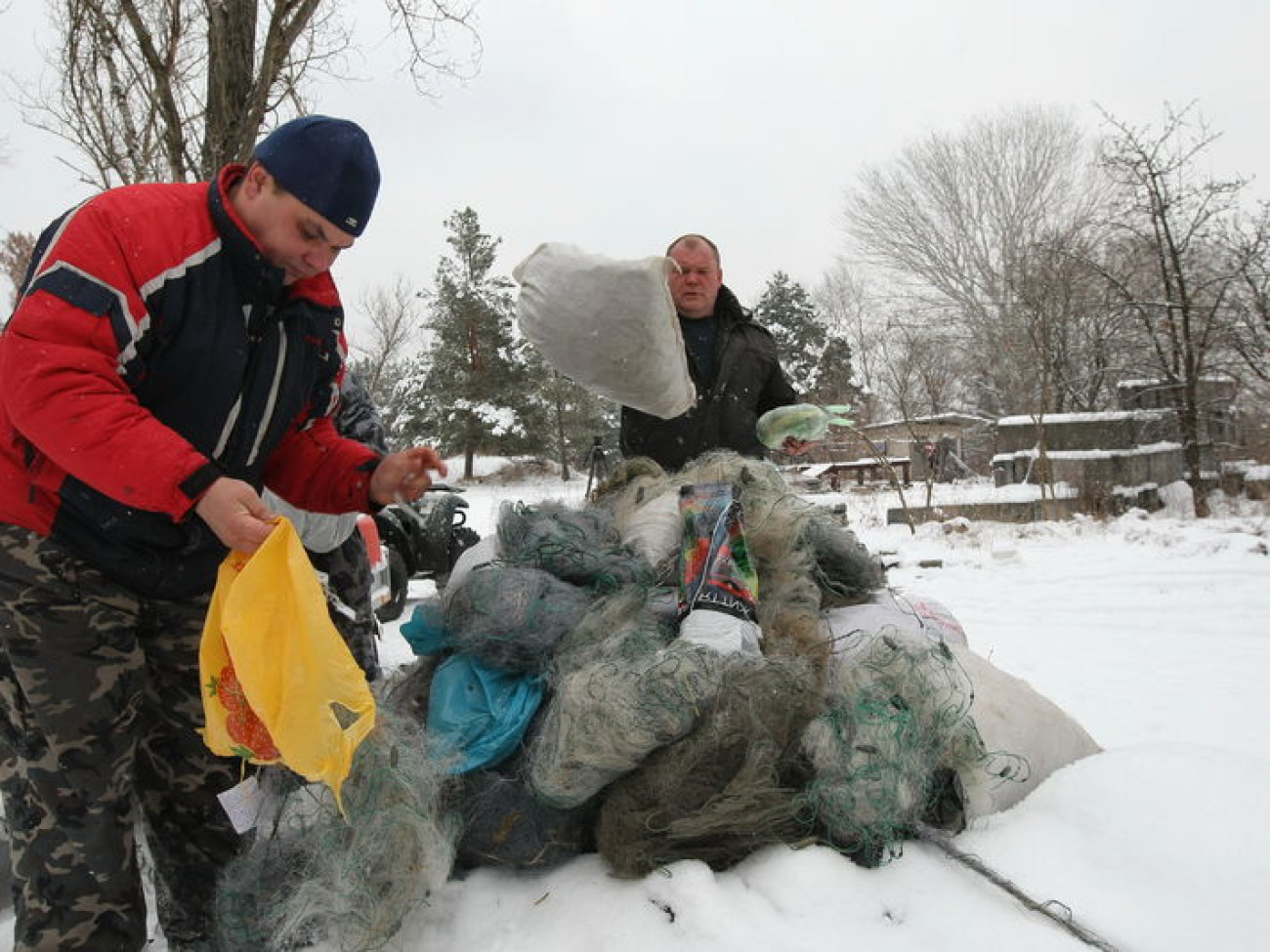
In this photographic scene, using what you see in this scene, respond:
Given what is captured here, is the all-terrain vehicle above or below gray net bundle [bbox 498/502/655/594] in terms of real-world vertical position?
below

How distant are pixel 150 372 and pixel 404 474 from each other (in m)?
0.55

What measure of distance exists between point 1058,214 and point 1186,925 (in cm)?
2758

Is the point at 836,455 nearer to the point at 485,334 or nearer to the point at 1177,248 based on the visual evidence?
the point at 485,334

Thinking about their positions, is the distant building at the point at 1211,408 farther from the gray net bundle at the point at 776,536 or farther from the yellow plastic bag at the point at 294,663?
the yellow plastic bag at the point at 294,663

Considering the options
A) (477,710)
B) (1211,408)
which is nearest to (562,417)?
(1211,408)

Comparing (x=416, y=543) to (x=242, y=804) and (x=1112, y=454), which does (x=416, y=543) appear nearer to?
(x=242, y=804)

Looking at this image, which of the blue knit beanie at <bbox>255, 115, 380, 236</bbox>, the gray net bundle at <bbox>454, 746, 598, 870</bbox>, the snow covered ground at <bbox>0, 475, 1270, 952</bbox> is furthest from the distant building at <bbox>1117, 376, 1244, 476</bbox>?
the blue knit beanie at <bbox>255, 115, 380, 236</bbox>

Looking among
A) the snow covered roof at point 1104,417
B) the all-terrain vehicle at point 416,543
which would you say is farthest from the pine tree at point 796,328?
the all-terrain vehicle at point 416,543

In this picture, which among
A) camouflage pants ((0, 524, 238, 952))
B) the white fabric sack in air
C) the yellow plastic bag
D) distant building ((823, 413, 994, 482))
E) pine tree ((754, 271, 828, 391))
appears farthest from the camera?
pine tree ((754, 271, 828, 391))

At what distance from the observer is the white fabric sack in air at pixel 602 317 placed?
2201 mm

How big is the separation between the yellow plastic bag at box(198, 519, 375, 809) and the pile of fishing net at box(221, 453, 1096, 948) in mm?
239

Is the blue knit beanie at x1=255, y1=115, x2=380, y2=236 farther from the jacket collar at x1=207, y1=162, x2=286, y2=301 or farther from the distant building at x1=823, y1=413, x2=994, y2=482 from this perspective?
the distant building at x1=823, y1=413, x2=994, y2=482

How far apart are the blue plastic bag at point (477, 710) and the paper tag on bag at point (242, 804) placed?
14.2 inches

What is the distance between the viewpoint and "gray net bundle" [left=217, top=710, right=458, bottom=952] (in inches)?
55.7
